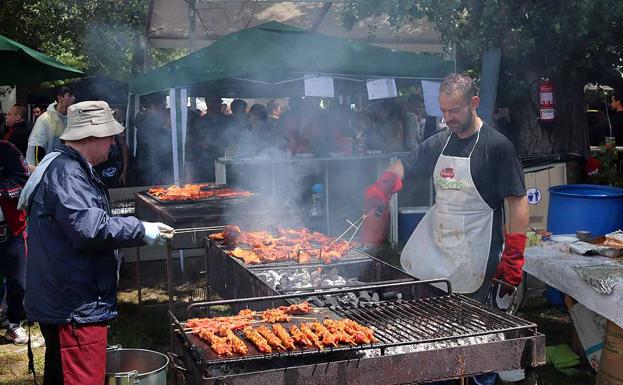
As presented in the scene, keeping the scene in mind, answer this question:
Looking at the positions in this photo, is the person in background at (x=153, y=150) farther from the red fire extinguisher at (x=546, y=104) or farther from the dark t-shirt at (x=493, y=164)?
the dark t-shirt at (x=493, y=164)

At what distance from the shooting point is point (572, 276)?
15.0 feet

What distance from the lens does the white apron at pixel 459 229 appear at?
13.3 ft

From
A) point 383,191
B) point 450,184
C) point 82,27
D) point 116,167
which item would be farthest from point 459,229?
point 82,27

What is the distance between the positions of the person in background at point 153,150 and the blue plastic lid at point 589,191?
745 centimetres

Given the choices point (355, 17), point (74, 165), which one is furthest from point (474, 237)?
point (355, 17)

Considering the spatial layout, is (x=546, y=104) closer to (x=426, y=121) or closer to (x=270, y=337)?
(x=426, y=121)

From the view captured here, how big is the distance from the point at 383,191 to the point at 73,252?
7.06ft

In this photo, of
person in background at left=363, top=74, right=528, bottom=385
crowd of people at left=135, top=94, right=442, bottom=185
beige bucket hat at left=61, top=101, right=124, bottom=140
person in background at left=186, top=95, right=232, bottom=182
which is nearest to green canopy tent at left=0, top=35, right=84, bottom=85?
crowd of people at left=135, top=94, right=442, bottom=185

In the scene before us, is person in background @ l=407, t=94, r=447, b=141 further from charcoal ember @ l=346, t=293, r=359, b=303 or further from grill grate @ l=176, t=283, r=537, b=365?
grill grate @ l=176, t=283, r=537, b=365

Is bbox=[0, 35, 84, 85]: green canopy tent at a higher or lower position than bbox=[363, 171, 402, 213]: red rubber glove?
higher

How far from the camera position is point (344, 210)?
423 inches

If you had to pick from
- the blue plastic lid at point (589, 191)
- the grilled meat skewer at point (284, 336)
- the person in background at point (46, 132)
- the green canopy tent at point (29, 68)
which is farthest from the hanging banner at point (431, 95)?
the grilled meat skewer at point (284, 336)

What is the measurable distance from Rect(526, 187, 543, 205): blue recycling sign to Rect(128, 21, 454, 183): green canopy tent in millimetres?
3114

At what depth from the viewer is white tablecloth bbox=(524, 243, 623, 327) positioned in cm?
418
